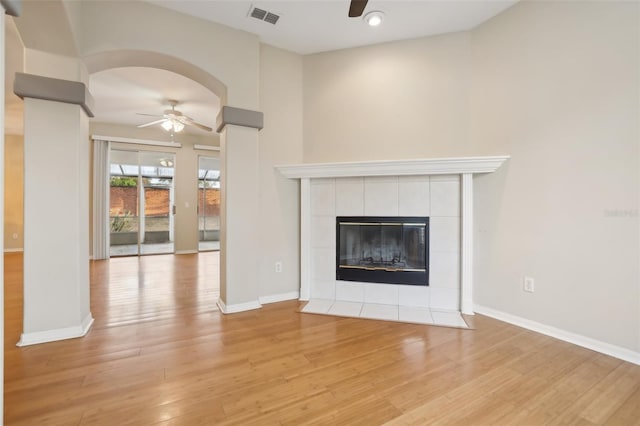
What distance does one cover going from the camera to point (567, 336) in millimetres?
2305

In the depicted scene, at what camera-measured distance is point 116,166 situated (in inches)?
256

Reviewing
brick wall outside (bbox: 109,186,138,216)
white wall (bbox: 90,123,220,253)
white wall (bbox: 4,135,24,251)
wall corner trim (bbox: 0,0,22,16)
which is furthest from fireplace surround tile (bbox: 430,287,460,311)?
white wall (bbox: 4,135,24,251)

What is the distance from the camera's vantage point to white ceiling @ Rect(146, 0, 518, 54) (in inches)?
102

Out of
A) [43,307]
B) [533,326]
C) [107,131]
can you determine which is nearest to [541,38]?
[533,326]

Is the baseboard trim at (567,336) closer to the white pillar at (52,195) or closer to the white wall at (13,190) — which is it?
the white pillar at (52,195)

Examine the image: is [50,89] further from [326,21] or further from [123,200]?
[123,200]

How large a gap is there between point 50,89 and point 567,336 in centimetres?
466

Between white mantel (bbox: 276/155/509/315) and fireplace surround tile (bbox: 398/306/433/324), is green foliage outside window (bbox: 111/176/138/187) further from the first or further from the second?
fireplace surround tile (bbox: 398/306/433/324)

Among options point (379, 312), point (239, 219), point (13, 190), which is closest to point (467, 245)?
point (379, 312)

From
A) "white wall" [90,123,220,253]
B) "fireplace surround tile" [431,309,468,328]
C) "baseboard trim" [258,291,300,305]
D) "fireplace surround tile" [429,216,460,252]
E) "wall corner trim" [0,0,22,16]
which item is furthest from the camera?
"white wall" [90,123,220,253]

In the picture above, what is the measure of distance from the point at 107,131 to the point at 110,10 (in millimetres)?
4675

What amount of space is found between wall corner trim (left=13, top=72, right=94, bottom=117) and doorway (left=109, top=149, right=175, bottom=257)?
4.81 metres

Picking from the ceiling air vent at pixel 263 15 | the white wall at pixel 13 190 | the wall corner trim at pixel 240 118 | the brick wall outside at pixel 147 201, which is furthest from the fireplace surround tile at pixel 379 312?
the white wall at pixel 13 190

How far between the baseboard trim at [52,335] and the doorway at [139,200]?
15.6 ft
